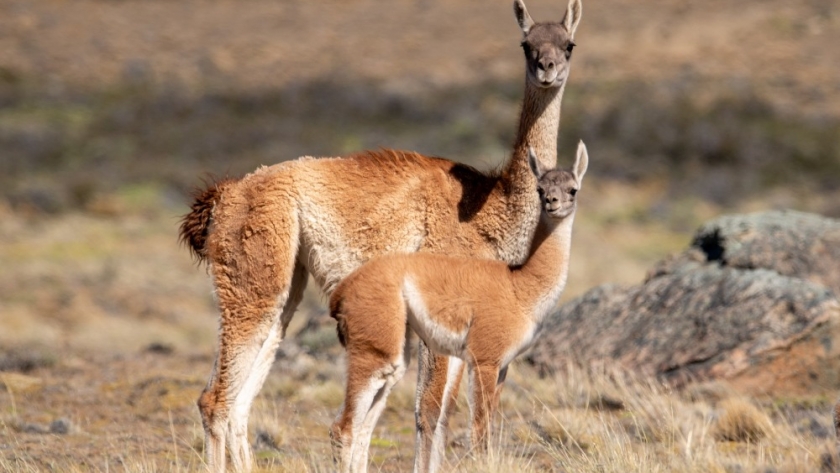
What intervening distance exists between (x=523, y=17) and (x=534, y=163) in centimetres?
185

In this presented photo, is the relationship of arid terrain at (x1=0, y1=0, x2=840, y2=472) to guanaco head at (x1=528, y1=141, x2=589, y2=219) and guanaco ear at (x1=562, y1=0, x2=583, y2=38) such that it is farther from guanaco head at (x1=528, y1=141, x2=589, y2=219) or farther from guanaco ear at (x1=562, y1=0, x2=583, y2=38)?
guanaco ear at (x1=562, y1=0, x2=583, y2=38)

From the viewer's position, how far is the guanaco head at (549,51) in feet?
27.6

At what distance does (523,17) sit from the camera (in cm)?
905

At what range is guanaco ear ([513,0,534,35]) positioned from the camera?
8930 millimetres

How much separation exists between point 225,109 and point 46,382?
30.1 meters

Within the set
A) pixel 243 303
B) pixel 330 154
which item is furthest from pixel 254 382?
pixel 330 154

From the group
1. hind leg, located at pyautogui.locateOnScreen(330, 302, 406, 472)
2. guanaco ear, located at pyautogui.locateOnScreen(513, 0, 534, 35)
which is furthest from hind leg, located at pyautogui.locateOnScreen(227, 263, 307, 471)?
guanaco ear, located at pyautogui.locateOnScreen(513, 0, 534, 35)

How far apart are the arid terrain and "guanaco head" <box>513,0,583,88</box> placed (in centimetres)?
251

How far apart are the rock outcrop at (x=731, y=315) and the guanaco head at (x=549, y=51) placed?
3.66m

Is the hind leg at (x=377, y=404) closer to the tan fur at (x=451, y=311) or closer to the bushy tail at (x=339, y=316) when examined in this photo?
the tan fur at (x=451, y=311)

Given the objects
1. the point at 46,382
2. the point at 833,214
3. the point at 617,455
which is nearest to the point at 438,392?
the point at 617,455

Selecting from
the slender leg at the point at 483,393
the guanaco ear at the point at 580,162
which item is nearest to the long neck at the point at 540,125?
the guanaco ear at the point at 580,162

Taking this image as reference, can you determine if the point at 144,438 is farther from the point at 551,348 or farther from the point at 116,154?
the point at 116,154

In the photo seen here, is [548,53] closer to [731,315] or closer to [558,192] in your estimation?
[558,192]
